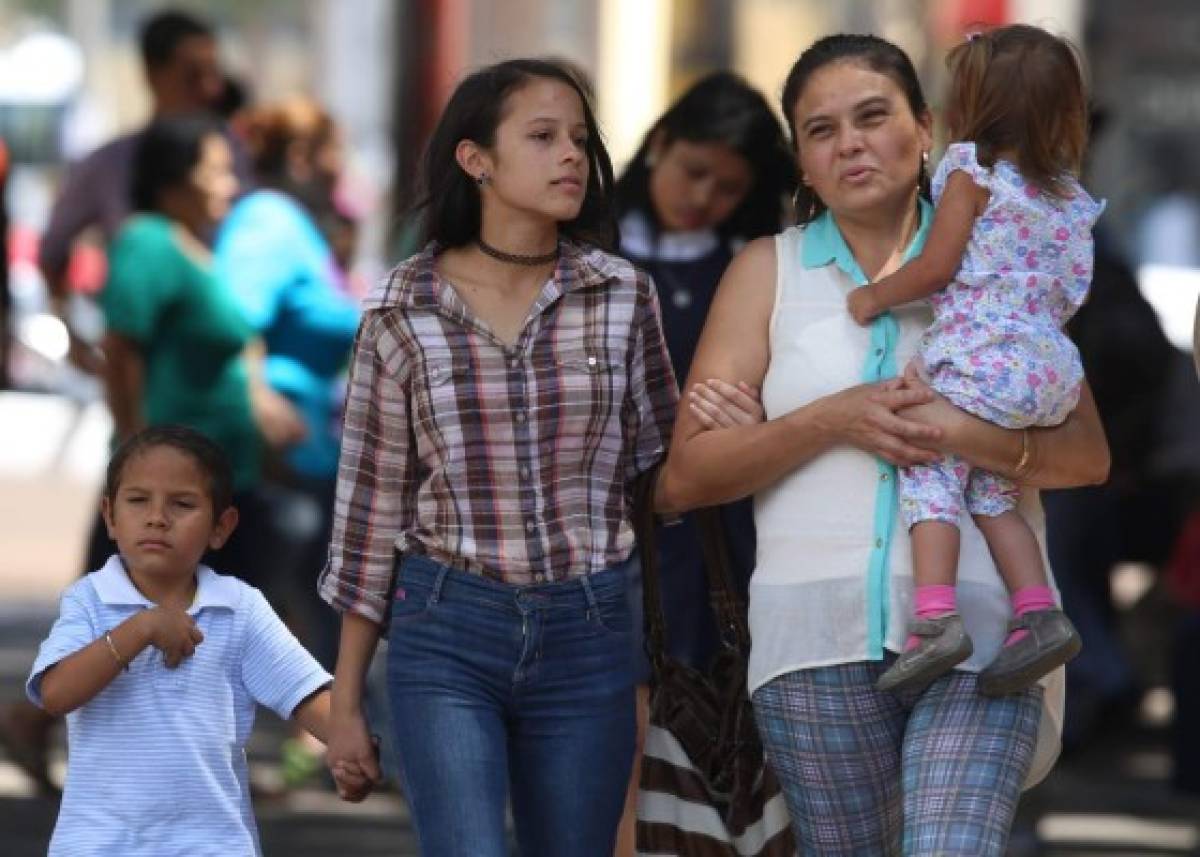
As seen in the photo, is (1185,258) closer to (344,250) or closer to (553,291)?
(344,250)

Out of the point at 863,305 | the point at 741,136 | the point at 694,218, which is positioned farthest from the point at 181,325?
the point at 863,305

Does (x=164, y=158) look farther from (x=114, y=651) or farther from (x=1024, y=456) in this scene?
(x=1024, y=456)

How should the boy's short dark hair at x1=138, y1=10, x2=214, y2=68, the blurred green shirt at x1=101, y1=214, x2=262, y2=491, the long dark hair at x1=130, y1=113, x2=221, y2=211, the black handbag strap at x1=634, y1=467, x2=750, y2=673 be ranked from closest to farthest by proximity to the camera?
the black handbag strap at x1=634, y1=467, x2=750, y2=673 < the blurred green shirt at x1=101, y1=214, x2=262, y2=491 < the long dark hair at x1=130, y1=113, x2=221, y2=211 < the boy's short dark hair at x1=138, y1=10, x2=214, y2=68

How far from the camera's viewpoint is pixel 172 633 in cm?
425

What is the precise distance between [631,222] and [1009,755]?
1927 mm

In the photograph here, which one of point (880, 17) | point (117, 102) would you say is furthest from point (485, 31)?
point (117, 102)

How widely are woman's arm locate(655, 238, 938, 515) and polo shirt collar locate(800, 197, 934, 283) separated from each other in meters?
0.07

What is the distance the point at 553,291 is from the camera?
4.48 m

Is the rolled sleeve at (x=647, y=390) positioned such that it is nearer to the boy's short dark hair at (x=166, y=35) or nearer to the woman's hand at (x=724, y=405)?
the woman's hand at (x=724, y=405)

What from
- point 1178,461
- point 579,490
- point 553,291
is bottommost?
point 1178,461

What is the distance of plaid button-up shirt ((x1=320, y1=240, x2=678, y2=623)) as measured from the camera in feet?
14.5

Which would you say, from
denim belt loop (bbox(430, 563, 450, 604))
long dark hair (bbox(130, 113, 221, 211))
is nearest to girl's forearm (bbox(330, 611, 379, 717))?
denim belt loop (bbox(430, 563, 450, 604))

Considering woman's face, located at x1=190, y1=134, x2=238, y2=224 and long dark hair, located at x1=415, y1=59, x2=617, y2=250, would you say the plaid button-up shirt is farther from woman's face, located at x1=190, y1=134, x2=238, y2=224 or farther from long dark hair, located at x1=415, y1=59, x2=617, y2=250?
woman's face, located at x1=190, y1=134, x2=238, y2=224

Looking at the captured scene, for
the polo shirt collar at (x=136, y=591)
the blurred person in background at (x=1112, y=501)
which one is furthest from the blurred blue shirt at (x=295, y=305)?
the polo shirt collar at (x=136, y=591)
